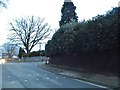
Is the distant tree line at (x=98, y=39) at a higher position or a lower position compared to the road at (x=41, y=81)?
higher

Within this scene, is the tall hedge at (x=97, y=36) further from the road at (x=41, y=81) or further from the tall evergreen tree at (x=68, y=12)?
the tall evergreen tree at (x=68, y=12)

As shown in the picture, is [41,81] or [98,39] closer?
[41,81]

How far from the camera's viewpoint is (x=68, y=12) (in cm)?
6062

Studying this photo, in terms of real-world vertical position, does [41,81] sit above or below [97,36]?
below

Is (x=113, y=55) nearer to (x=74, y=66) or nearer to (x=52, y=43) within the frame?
(x=74, y=66)

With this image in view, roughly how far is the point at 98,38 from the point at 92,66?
4.06m

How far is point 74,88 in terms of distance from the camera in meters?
17.0

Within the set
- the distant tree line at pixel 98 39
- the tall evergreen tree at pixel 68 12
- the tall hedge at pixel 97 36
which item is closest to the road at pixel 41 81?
the distant tree line at pixel 98 39

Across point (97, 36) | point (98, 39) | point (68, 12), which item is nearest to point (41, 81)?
point (98, 39)

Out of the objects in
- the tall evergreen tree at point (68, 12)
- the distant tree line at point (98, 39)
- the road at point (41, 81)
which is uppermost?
the tall evergreen tree at point (68, 12)

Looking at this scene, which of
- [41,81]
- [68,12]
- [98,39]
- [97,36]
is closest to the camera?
[41,81]

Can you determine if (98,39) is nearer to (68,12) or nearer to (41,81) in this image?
(41,81)

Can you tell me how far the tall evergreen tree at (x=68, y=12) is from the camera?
197 ft

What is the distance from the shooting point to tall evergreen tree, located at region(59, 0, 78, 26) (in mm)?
59906
